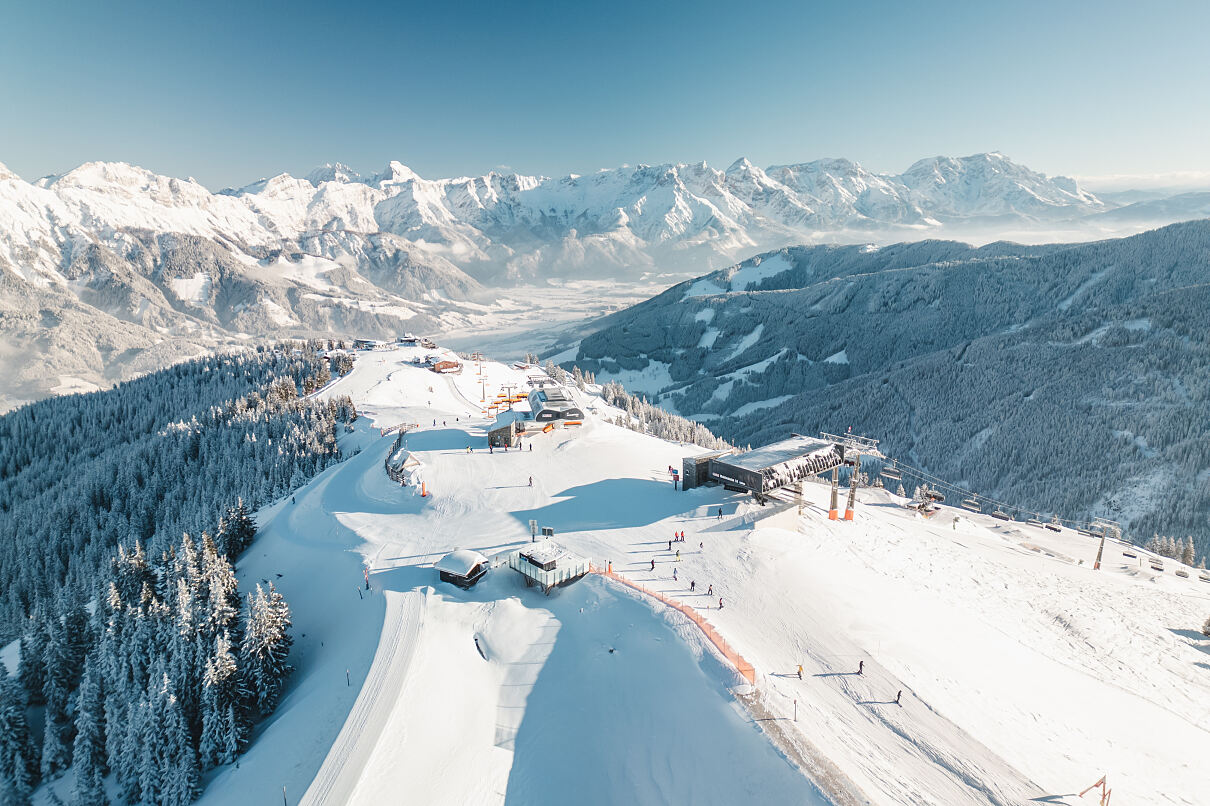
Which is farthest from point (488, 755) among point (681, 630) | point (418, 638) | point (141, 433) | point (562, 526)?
point (141, 433)

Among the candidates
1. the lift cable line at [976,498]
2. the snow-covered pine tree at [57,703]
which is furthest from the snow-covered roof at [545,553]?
the lift cable line at [976,498]

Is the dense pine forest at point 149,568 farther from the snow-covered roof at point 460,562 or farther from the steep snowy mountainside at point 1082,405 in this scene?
the steep snowy mountainside at point 1082,405

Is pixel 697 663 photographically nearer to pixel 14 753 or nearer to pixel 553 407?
pixel 14 753

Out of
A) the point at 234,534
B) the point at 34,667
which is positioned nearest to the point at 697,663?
the point at 234,534

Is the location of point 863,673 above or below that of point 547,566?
below

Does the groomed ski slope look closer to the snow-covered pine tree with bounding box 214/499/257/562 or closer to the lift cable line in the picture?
the snow-covered pine tree with bounding box 214/499/257/562

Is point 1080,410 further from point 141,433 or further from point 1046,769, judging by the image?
point 141,433
